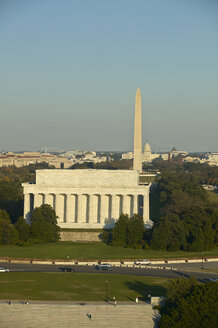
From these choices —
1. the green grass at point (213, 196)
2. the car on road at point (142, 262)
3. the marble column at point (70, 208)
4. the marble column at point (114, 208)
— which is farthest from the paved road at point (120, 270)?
the green grass at point (213, 196)

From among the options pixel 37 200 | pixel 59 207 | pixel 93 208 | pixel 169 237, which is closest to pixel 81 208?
pixel 93 208

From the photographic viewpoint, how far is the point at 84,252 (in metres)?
81.2

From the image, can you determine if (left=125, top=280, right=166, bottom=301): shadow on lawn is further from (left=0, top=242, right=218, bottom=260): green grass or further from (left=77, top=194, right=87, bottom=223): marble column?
(left=77, top=194, right=87, bottom=223): marble column

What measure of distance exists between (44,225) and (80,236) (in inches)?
244

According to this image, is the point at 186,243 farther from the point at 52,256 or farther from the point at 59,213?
the point at 59,213

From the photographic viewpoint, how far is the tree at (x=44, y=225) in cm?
8862

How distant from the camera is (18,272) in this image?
222ft

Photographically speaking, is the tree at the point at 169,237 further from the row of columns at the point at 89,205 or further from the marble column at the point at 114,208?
the marble column at the point at 114,208

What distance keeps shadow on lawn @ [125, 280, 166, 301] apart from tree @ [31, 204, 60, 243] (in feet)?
93.2

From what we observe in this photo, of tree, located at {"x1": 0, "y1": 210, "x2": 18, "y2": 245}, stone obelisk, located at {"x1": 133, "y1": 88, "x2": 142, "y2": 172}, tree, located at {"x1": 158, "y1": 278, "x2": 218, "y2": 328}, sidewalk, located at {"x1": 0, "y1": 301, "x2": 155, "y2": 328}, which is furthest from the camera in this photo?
stone obelisk, located at {"x1": 133, "y1": 88, "x2": 142, "y2": 172}

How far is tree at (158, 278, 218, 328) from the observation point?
47.1 m

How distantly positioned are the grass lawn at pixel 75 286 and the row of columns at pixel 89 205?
104ft

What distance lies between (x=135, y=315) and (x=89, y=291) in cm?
786

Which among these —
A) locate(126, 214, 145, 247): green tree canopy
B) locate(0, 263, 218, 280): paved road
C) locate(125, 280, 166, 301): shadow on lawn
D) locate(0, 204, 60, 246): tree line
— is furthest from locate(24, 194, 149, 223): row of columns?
locate(125, 280, 166, 301): shadow on lawn
